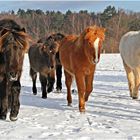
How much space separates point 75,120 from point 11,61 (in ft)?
5.15

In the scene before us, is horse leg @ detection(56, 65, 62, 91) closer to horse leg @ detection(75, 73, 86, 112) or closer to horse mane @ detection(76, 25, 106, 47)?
horse leg @ detection(75, 73, 86, 112)

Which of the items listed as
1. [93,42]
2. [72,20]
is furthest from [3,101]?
[72,20]

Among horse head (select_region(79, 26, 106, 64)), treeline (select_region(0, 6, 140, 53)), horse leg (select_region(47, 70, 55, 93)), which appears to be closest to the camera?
horse head (select_region(79, 26, 106, 64))

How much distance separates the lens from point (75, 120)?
6.80 metres

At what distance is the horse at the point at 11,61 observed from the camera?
620 cm

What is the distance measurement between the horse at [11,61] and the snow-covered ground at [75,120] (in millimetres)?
349

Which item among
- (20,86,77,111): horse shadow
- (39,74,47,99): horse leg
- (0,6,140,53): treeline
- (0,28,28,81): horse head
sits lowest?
(20,86,77,111): horse shadow

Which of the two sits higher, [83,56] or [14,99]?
[83,56]

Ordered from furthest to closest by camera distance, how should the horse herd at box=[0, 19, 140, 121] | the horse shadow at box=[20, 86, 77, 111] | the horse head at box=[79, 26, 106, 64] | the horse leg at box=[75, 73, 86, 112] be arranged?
the horse shadow at box=[20, 86, 77, 111], the horse leg at box=[75, 73, 86, 112], the horse head at box=[79, 26, 106, 64], the horse herd at box=[0, 19, 140, 121]

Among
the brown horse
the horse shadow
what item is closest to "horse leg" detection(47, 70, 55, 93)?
the horse shadow

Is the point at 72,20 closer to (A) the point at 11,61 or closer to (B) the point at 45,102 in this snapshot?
(B) the point at 45,102

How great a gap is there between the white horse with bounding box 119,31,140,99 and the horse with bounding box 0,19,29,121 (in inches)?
134

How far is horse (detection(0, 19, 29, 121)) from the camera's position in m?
6.20

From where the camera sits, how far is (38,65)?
36.1 feet
